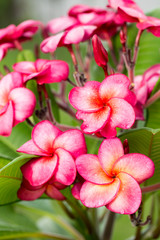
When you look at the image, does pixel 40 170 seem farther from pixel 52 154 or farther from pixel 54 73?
pixel 54 73

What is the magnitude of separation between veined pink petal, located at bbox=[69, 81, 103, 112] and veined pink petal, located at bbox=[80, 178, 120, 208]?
0.08 meters

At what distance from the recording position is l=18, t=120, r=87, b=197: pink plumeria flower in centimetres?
36

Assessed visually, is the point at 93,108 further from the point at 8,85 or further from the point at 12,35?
the point at 12,35

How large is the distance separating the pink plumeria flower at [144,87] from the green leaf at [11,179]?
160 mm

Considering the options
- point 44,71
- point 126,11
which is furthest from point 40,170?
point 126,11

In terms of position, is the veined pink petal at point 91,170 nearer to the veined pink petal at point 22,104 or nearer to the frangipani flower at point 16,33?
the veined pink petal at point 22,104

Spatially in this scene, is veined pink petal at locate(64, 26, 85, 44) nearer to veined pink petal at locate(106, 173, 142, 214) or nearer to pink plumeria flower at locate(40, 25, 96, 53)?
pink plumeria flower at locate(40, 25, 96, 53)

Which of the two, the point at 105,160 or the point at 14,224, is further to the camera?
the point at 14,224

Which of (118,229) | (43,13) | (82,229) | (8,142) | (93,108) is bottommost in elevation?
(43,13)

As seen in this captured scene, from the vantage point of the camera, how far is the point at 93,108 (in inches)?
14.9

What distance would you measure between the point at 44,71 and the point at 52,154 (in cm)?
11

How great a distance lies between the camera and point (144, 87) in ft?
1.56

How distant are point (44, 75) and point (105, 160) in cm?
14

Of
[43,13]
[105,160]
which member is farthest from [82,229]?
[43,13]
